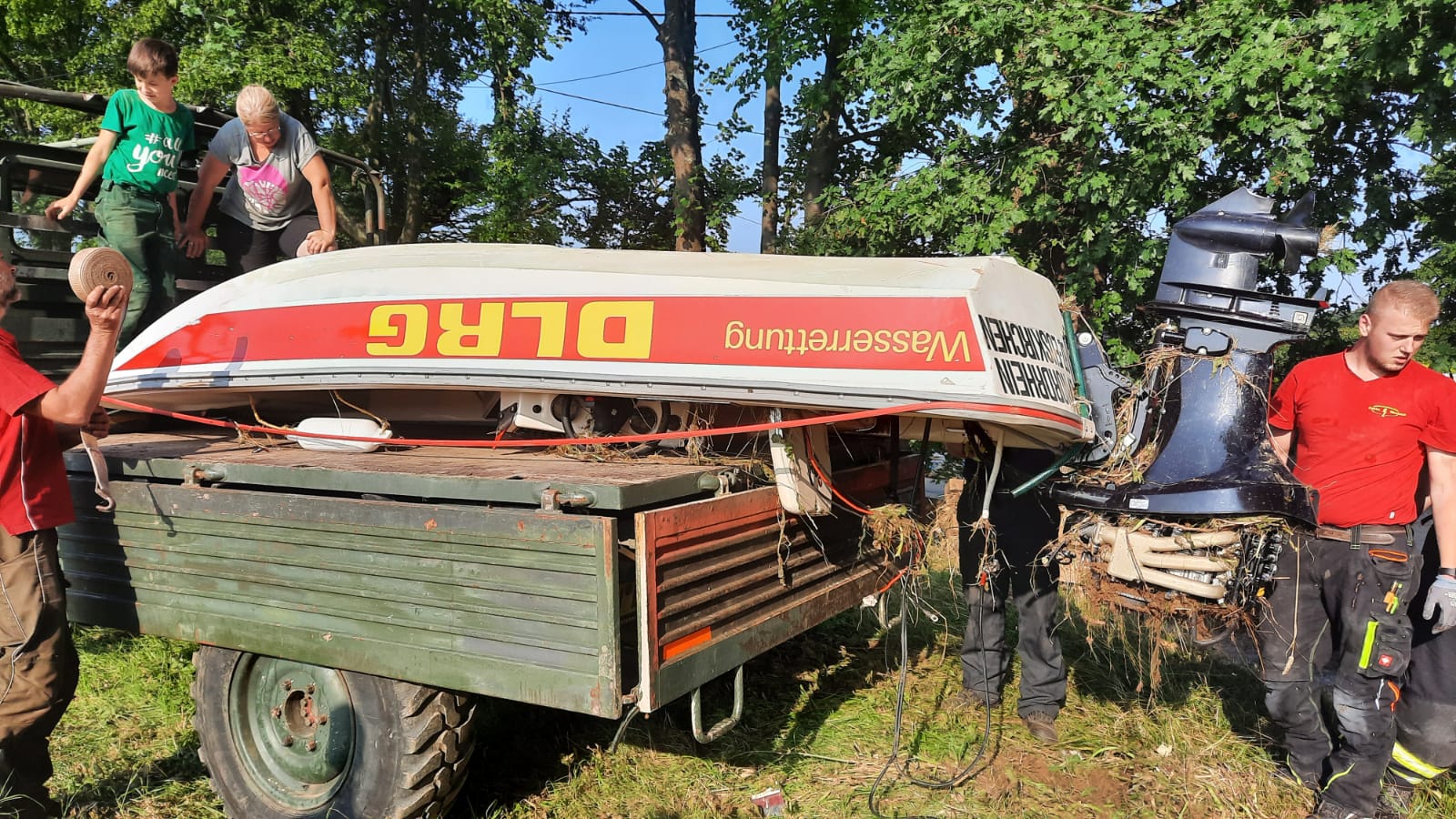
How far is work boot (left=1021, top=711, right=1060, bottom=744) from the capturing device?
395 centimetres

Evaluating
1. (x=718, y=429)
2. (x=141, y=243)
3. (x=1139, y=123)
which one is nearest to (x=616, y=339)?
(x=718, y=429)

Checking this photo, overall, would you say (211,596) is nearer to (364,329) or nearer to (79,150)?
(364,329)

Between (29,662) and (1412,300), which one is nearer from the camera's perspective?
(29,662)

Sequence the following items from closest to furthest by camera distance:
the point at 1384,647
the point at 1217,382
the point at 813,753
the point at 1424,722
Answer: the point at 1217,382
the point at 1384,647
the point at 1424,722
the point at 813,753

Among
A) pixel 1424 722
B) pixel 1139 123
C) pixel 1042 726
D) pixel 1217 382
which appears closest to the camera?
pixel 1217 382

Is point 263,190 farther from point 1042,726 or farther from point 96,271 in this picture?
point 1042,726

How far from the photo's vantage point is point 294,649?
2844mm

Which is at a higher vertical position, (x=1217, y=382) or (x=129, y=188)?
(x=129, y=188)

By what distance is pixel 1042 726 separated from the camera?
398 cm

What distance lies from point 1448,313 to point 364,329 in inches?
293

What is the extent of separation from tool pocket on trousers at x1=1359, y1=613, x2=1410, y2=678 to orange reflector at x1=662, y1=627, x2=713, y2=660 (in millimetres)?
2377

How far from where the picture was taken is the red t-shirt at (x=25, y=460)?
8.77ft

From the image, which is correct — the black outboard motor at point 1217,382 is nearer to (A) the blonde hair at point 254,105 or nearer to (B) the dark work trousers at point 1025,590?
(B) the dark work trousers at point 1025,590

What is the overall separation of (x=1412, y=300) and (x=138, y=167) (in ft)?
17.5
